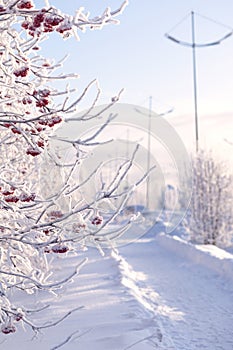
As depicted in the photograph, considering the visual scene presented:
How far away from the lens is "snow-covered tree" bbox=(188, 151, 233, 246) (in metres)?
20.6

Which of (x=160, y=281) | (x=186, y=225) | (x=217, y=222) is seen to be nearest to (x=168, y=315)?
(x=160, y=281)

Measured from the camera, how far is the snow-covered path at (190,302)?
677 centimetres

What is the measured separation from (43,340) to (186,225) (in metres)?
16.6

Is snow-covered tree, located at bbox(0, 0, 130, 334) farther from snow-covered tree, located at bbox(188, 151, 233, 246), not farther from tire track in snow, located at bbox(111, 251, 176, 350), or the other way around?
snow-covered tree, located at bbox(188, 151, 233, 246)

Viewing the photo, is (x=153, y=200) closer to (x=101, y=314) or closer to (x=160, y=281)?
(x=160, y=281)

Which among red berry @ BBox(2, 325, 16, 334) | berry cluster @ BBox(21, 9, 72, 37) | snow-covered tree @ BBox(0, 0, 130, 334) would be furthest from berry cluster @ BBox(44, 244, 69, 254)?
berry cluster @ BBox(21, 9, 72, 37)

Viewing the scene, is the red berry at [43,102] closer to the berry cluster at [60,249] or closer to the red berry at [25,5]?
the red berry at [25,5]

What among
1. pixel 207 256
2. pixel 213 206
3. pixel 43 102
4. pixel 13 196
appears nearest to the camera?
pixel 43 102

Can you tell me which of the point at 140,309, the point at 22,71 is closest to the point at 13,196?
the point at 22,71

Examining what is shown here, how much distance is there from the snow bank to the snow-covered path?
139 mm

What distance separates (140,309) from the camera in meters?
7.75

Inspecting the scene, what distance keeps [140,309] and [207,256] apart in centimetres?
669

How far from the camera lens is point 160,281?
1188cm

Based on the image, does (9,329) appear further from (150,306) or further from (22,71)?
(150,306)
